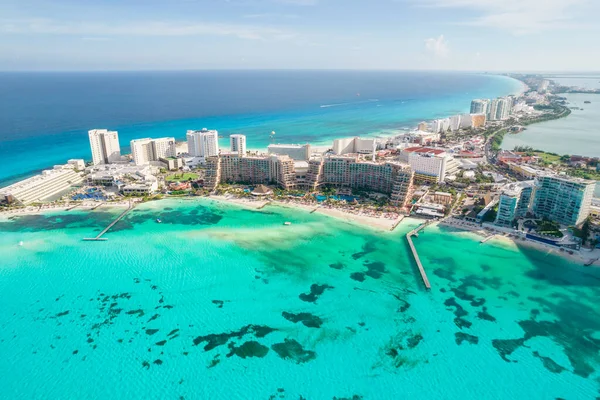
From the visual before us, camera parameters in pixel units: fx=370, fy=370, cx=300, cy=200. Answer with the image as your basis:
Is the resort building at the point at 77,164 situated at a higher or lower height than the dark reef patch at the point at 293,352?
higher

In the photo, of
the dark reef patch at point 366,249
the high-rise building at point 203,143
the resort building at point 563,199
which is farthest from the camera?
the high-rise building at point 203,143

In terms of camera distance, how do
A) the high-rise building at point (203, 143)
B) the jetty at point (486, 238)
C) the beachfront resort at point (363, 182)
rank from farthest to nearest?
the high-rise building at point (203, 143) < the beachfront resort at point (363, 182) < the jetty at point (486, 238)

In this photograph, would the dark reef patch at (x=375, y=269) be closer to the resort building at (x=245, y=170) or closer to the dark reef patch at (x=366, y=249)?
the dark reef patch at (x=366, y=249)

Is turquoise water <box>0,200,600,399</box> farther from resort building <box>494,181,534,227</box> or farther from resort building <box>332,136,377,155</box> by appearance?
resort building <box>332,136,377,155</box>

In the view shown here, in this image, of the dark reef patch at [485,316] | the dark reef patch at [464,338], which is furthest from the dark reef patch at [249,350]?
the dark reef patch at [485,316]

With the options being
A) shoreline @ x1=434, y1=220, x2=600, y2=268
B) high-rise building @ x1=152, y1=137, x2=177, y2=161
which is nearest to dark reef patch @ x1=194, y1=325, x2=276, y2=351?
shoreline @ x1=434, y1=220, x2=600, y2=268

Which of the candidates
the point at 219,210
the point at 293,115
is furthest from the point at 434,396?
the point at 293,115

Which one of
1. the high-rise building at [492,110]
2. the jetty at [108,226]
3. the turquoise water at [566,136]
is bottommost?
the jetty at [108,226]
